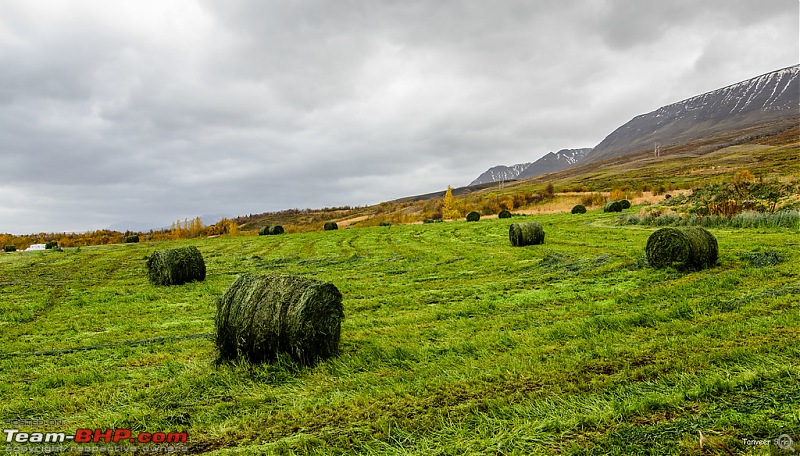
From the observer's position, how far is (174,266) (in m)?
15.7

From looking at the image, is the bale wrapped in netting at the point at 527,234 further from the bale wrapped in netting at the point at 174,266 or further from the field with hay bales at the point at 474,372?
the bale wrapped in netting at the point at 174,266

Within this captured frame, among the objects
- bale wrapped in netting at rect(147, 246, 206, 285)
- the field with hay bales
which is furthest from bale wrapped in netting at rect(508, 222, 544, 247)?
bale wrapped in netting at rect(147, 246, 206, 285)

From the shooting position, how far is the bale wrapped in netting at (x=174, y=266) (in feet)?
51.7

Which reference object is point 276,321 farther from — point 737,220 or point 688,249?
point 737,220

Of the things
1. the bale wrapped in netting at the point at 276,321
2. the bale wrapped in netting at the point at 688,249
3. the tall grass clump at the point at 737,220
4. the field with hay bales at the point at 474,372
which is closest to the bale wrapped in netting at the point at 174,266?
the field with hay bales at the point at 474,372

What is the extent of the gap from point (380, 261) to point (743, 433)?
1695 centimetres

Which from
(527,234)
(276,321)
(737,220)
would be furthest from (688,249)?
(737,220)

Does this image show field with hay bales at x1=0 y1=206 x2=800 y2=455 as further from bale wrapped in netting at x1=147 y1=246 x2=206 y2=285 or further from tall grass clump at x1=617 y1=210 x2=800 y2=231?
tall grass clump at x1=617 y1=210 x2=800 y2=231

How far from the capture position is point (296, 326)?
619 cm

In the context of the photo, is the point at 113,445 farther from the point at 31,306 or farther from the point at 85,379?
the point at 31,306

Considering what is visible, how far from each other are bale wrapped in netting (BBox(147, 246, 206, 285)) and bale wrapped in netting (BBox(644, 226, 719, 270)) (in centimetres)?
1700

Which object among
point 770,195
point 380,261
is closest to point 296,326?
point 380,261

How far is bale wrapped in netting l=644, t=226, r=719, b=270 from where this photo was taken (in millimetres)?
10977

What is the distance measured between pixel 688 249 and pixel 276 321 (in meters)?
11.1
